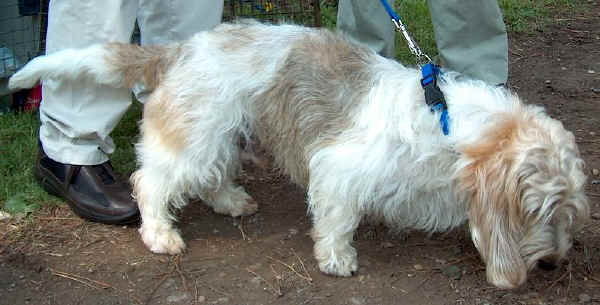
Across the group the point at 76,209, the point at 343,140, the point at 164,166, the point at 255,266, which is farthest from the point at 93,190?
the point at 343,140

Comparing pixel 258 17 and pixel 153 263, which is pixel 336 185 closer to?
pixel 153 263

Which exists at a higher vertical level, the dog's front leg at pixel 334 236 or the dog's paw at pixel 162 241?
the dog's front leg at pixel 334 236

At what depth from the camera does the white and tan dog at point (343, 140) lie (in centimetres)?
276

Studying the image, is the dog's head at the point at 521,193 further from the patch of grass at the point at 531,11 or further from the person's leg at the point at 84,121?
the patch of grass at the point at 531,11

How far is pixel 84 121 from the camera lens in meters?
3.76

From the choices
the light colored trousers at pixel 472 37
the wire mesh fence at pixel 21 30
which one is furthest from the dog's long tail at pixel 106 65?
the wire mesh fence at pixel 21 30

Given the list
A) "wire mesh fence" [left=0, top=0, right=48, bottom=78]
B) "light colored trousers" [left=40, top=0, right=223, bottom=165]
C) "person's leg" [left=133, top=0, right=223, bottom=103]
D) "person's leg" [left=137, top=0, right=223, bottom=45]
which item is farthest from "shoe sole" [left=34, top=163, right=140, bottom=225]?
"wire mesh fence" [left=0, top=0, right=48, bottom=78]

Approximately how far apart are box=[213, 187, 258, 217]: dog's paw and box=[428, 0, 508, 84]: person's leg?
1602 mm

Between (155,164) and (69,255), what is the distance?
2.21 feet

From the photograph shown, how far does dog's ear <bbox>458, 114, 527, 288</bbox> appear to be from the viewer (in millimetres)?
2705

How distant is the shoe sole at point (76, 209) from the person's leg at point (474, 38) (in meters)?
2.20

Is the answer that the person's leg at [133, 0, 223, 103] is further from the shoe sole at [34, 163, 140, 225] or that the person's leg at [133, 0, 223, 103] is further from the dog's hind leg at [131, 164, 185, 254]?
the shoe sole at [34, 163, 140, 225]

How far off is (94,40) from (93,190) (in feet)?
2.68

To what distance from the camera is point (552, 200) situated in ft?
8.83
